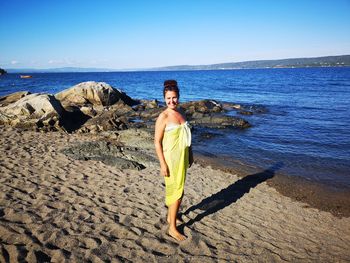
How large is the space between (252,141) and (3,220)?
37.4 ft

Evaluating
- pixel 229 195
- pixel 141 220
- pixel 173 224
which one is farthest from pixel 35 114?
pixel 173 224

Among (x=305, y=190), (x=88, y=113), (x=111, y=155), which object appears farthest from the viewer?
(x=88, y=113)

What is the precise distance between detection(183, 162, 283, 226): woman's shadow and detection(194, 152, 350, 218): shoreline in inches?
7.9

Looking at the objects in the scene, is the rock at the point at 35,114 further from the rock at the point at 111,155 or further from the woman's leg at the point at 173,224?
the woman's leg at the point at 173,224

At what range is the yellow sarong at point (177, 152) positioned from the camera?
4055 mm

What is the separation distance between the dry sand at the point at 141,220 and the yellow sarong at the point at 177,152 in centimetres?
110

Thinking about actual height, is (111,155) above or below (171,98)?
below

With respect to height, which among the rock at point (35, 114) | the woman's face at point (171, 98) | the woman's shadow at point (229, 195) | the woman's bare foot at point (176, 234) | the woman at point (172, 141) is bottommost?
the woman's shadow at point (229, 195)

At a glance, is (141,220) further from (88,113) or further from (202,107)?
(202,107)

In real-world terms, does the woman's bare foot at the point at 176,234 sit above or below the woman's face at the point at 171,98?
below

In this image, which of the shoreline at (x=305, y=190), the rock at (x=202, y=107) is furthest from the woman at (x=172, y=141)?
the rock at (x=202, y=107)

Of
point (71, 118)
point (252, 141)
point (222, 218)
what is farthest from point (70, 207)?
point (71, 118)

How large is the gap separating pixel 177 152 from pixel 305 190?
562 cm

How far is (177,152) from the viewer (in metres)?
4.10
